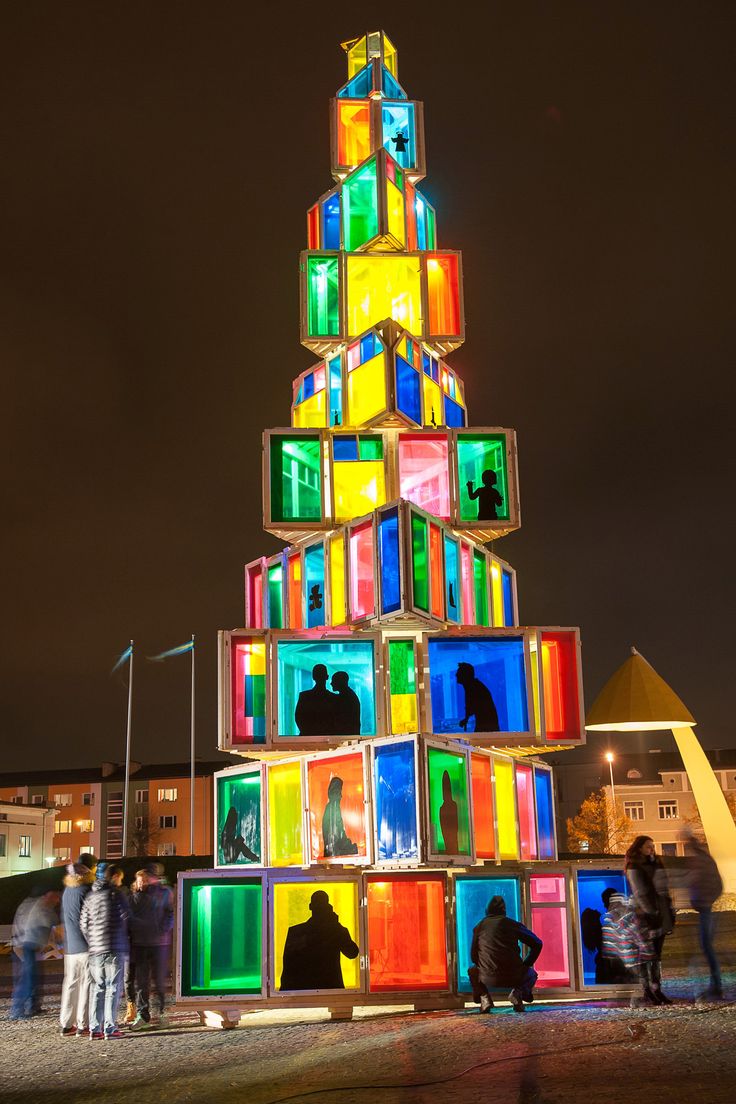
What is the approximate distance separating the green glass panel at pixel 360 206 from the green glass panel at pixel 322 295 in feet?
1.99

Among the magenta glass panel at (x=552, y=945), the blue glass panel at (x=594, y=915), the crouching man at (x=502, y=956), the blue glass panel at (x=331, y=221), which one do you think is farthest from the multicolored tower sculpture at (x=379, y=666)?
the crouching man at (x=502, y=956)

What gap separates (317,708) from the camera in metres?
14.9

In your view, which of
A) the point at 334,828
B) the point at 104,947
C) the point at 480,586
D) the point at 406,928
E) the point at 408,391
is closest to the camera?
the point at 104,947

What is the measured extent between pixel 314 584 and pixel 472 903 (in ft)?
15.8

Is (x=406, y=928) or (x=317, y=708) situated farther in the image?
(x=317, y=708)

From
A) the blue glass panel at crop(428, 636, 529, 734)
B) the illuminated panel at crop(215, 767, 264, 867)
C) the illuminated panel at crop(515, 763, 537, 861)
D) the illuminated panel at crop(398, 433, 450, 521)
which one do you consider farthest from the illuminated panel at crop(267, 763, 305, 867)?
the illuminated panel at crop(398, 433, 450, 521)

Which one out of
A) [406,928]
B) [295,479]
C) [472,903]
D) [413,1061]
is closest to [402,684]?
[472,903]

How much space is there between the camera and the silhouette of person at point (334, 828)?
47.7ft

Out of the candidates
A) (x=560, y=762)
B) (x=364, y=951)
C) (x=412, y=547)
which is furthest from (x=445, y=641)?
(x=560, y=762)

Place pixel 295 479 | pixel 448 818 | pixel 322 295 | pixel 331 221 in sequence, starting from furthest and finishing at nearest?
pixel 331 221 → pixel 322 295 → pixel 295 479 → pixel 448 818

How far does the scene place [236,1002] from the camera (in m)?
13.7

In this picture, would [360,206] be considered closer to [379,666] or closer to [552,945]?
[379,666]

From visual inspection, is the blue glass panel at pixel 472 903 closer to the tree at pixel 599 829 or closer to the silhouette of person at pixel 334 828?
the silhouette of person at pixel 334 828

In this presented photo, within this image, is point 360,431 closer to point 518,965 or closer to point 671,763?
point 518,965
